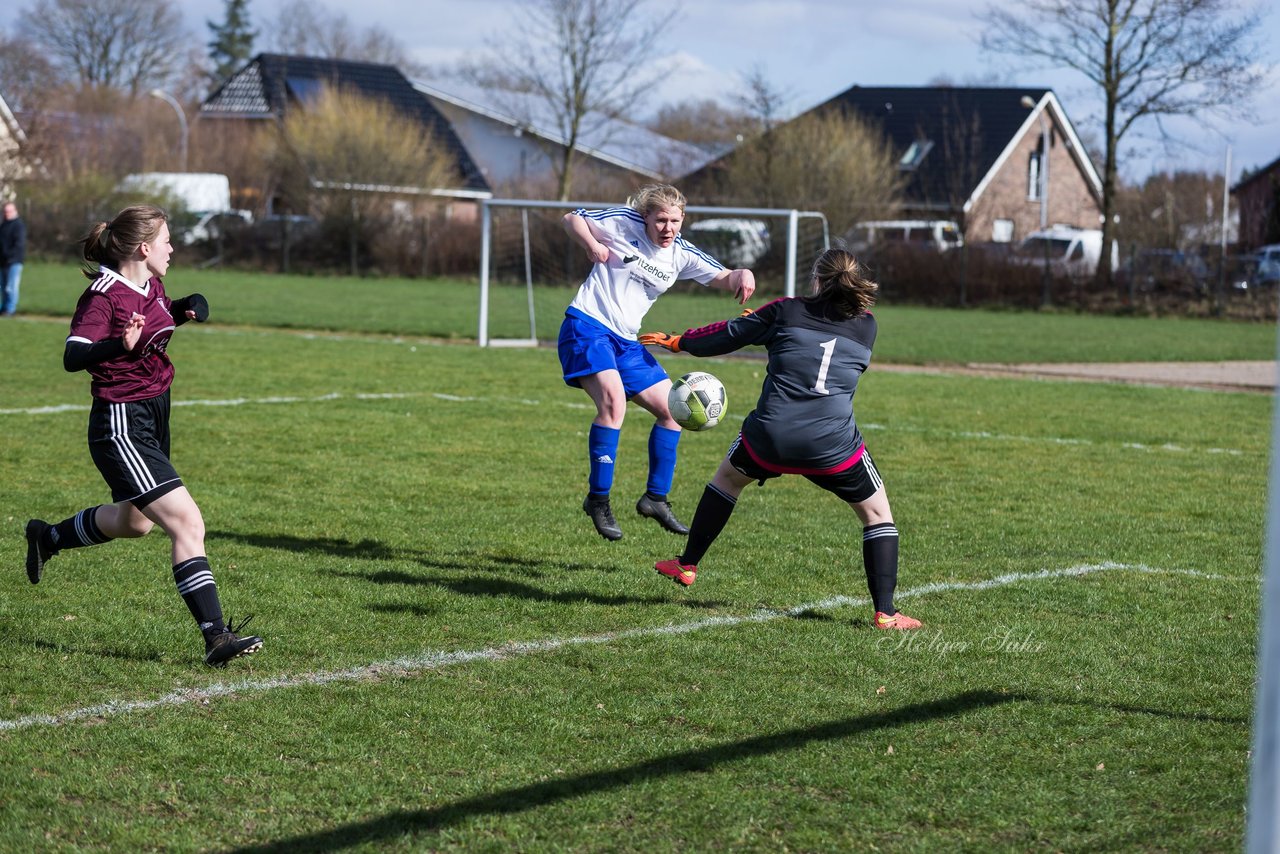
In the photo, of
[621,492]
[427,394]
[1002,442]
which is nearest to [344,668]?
[621,492]

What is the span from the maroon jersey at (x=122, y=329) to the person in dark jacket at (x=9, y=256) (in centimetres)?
1895

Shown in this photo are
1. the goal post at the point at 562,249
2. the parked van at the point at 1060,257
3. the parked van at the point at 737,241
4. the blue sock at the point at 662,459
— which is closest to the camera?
the blue sock at the point at 662,459

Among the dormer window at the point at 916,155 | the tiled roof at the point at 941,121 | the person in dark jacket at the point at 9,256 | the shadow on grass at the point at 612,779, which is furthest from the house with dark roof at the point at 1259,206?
the shadow on grass at the point at 612,779

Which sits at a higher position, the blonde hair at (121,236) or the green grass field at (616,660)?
the blonde hair at (121,236)

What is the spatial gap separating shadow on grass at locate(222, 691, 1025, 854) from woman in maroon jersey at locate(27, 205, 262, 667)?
1.58 metres

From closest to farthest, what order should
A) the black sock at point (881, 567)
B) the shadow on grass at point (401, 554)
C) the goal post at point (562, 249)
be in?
the black sock at point (881, 567) < the shadow on grass at point (401, 554) < the goal post at point (562, 249)

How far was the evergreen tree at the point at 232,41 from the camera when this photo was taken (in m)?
88.6

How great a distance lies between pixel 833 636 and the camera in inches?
223

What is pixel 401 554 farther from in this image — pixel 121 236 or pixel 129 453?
pixel 121 236

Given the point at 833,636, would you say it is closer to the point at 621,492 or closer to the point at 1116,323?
the point at 621,492

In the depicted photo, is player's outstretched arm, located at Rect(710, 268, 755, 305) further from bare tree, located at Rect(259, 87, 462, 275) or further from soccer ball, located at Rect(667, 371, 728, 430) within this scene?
bare tree, located at Rect(259, 87, 462, 275)

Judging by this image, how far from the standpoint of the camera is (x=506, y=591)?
6375 millimetres

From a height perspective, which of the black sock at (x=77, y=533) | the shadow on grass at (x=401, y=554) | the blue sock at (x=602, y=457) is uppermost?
the blue sock at (x=602, y=457)

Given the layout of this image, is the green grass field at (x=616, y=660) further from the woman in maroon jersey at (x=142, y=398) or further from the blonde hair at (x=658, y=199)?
the blonde hair at (x=658, y=199)
